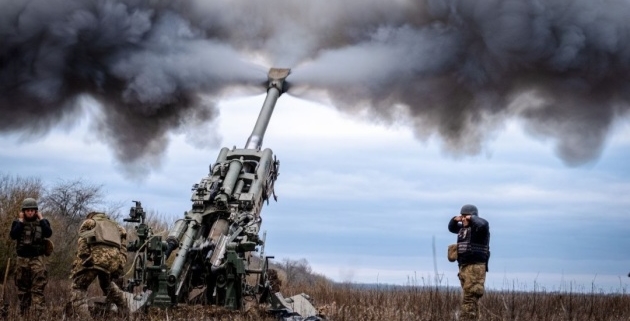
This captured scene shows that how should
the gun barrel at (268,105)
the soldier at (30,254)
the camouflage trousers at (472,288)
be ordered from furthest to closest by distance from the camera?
the gun barrel at (268,105) → the soldier at (30,254) → the camouflage trousers at (472,288)

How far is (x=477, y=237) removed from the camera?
13117 millimetres

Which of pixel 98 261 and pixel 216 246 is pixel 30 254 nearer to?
pixel 98 261

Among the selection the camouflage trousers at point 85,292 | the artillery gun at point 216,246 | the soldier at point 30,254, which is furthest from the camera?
the artillery gun at point 216,246

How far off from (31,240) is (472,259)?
7282 millimetres

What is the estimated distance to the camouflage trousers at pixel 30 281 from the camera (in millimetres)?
13672

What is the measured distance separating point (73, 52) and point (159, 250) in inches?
262

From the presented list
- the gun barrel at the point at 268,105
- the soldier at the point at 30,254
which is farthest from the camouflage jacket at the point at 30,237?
the gun barrel at the point at 268,105

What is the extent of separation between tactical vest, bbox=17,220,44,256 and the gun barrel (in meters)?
5.69

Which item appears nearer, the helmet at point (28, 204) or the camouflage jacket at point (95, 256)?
the camouflage jacket at point (95, 256)

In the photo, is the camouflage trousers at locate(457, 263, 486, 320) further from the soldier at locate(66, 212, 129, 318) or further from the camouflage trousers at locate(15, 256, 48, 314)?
the camouflage trousers at locate(15, 256, 48, 314)

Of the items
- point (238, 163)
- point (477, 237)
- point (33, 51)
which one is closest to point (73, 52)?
point (33, 51)

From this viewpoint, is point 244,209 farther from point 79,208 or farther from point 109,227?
point 79,208

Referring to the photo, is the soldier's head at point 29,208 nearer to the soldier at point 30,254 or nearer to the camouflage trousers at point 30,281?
the soldier at point 30,254

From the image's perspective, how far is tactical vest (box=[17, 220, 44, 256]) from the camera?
1367cm
